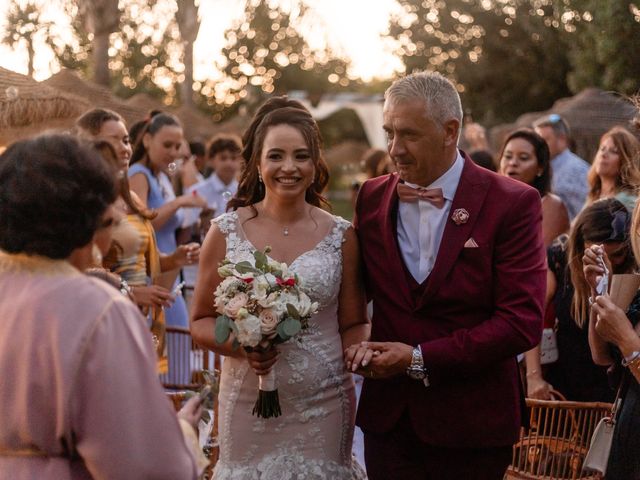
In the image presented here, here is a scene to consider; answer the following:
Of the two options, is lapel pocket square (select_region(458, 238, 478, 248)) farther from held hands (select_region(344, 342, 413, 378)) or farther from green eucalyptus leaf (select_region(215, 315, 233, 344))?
green eucalyptus leaf (select_region(215, 315, 233, 344))

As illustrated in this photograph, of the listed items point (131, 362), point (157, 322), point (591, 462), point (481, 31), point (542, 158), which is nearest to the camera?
point (131, 362)

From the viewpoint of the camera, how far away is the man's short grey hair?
13.2 feet

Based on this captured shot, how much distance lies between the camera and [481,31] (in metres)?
35.6

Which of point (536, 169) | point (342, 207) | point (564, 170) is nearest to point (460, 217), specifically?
point (536, 169)

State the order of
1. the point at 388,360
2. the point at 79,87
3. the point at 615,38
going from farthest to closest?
the point at 615,38, the point at 79,87, the point at 388,360

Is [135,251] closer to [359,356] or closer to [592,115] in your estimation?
[359,356]

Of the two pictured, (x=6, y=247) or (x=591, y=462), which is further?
(x=591, y=462)

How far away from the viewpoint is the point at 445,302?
13.1 feet

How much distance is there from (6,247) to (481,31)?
113ft

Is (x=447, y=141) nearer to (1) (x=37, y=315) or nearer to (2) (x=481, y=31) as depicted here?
(1) (x=37, y=315)

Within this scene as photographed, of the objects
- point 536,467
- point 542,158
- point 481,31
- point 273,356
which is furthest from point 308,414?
point 481,31

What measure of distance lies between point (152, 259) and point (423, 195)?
302 cm

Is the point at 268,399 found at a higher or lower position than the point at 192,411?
lower

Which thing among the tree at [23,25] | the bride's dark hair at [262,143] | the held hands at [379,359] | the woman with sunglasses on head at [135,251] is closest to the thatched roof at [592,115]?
the tree at [23,25]
